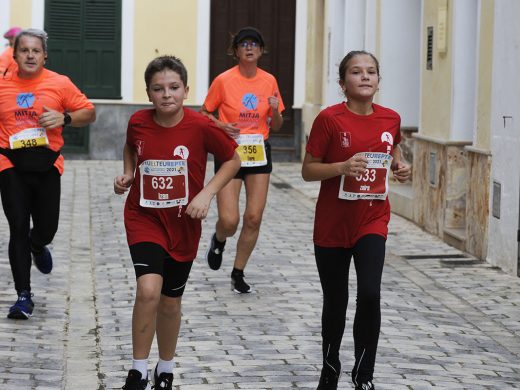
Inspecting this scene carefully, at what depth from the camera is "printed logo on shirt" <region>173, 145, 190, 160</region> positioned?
6644 mm

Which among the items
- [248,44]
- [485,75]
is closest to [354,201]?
[248,44]

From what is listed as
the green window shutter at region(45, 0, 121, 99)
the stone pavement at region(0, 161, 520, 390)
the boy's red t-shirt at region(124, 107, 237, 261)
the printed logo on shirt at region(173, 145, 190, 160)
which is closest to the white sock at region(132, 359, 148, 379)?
the boy's red t-shirt at region(124, 107, 237, 261)

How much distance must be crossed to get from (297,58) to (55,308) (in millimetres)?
17051

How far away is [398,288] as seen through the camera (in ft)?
36.0

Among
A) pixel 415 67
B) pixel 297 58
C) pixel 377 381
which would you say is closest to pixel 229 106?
pixel 377 381

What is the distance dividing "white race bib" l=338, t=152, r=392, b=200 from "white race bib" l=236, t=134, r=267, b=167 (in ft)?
12.0

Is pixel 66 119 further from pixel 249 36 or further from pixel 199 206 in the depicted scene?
pixel 199 206

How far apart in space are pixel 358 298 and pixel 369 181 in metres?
0.56

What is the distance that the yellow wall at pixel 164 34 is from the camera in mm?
26359

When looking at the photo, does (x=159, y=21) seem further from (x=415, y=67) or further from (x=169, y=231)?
(x=169, y=231)

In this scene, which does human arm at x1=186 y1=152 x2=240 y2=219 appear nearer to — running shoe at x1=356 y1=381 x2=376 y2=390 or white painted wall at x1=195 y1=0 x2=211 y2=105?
running shoe at x1=356 y1=381 x2=376 y2=390

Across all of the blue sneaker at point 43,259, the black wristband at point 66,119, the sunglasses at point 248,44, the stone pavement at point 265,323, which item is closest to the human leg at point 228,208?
Answer: the stone pavement at point 265,323

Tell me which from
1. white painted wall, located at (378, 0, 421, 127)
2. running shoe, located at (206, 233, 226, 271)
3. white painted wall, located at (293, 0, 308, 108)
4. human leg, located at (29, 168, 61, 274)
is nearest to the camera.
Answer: human leg, located at (29, 168, 61, 274)

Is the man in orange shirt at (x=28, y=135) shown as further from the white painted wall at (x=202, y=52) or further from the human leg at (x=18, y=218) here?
the white painted wall at (x=202, y=52)
